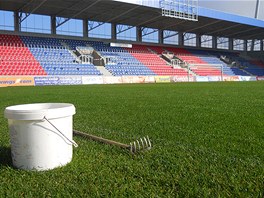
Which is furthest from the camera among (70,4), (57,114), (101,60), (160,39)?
(160,39)

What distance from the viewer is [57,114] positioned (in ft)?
7.92

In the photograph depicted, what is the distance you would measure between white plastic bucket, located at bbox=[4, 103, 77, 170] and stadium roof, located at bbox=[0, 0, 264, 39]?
2743 centimetres

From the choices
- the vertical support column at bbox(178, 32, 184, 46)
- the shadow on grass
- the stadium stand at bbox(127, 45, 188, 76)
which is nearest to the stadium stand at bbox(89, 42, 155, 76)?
the stadium stand at bbox(127, 45, 188, 76)

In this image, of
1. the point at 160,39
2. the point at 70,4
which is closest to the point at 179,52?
the point at 160,39

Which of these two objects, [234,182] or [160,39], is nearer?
[234,182]

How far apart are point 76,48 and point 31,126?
33.5 metres

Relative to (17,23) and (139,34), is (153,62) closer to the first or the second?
(139,34)

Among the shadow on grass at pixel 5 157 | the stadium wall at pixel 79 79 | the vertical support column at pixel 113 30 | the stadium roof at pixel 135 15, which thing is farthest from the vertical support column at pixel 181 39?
the shadow on grass at pixel 5 157

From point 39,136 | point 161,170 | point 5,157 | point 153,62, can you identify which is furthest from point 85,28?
point 161,170

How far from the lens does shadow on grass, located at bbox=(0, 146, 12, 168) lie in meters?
2.71

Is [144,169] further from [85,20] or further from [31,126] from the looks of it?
[85,20]

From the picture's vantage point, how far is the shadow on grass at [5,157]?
2707 mm

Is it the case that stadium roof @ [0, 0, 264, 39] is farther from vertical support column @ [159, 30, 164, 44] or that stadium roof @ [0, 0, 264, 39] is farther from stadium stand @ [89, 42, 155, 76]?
stadium stand @ [89, 42, 155, 76]

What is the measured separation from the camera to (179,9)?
105ft
